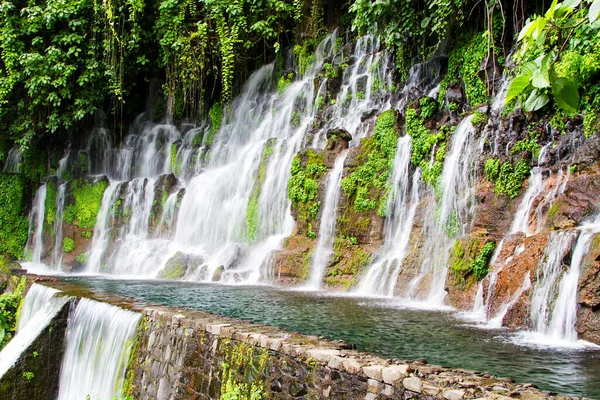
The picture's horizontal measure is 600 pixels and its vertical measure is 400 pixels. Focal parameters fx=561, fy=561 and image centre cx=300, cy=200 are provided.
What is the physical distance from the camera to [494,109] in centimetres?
1066

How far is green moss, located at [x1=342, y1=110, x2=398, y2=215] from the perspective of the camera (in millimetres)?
11742

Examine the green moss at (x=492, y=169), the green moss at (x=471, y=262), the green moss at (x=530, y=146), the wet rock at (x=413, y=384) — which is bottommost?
the wet rock at (x=413, y=384)

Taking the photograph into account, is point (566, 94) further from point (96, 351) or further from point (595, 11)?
point (96, 351)

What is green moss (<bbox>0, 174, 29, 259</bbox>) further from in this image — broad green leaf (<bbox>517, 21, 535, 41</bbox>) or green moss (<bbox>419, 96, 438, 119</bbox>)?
broad green leaf (<bbox>517, 21, 535, 41</bbox>)

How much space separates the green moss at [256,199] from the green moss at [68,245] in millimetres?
6988

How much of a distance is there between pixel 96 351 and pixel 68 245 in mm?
12127

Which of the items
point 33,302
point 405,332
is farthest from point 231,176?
point 405,332

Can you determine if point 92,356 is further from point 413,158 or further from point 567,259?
point 413,158

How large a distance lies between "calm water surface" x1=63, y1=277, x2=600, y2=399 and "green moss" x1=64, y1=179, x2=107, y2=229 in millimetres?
8938

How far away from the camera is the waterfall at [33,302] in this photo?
8984 mm

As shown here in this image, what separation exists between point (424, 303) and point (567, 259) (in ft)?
8.96

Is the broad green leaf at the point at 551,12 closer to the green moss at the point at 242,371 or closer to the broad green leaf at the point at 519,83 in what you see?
the broad green leaf at the point at 519,83

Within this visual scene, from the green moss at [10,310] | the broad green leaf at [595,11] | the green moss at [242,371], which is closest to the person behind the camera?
the broad green leaf at [595,11]

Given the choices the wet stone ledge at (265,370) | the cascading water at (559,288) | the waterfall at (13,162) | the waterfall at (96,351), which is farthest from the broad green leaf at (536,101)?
Result: the waterfall at (13,162)
